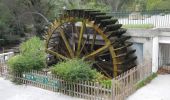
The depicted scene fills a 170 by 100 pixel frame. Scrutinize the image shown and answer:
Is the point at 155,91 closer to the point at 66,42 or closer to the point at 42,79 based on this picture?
the point at 42,79

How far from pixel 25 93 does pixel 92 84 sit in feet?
9.01

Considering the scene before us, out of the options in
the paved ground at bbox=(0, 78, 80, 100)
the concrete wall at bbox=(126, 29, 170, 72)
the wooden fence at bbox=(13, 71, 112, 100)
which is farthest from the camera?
the concrete wall at bbox=(126, 29, 170, 72)

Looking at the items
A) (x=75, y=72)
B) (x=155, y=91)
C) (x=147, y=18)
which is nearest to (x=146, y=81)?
(x=155, y=91)

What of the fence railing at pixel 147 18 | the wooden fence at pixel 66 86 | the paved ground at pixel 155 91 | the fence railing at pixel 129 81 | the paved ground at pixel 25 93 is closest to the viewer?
the fence railing at pixel 129 81

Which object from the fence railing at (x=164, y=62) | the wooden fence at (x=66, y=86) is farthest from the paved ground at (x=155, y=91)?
the fence railing at (x=164, y=62)

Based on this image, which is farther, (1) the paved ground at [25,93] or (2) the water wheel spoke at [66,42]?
(2) the water wheel spoke at [66,42]

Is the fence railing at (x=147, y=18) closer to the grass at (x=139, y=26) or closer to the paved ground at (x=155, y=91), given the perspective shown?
the grass at (x=139, y=26)

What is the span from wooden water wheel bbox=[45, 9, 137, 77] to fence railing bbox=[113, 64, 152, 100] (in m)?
0.89

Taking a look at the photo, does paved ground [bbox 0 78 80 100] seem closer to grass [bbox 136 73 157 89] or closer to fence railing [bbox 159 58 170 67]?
grass [bbox 136 73 157 89]

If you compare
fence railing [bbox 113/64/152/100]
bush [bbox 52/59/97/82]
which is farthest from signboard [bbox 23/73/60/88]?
fence railing [bbox 113/64/152/100]

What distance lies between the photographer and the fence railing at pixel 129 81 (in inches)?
379

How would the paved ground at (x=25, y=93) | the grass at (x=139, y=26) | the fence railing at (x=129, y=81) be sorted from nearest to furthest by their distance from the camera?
the fence railing at (x=129, y=81) < the paved ground at (x=25, y=93) < the grass at (x=139, y=26)

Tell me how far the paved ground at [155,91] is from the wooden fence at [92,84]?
29cm

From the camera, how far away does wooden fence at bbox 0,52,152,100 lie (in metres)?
9.63
